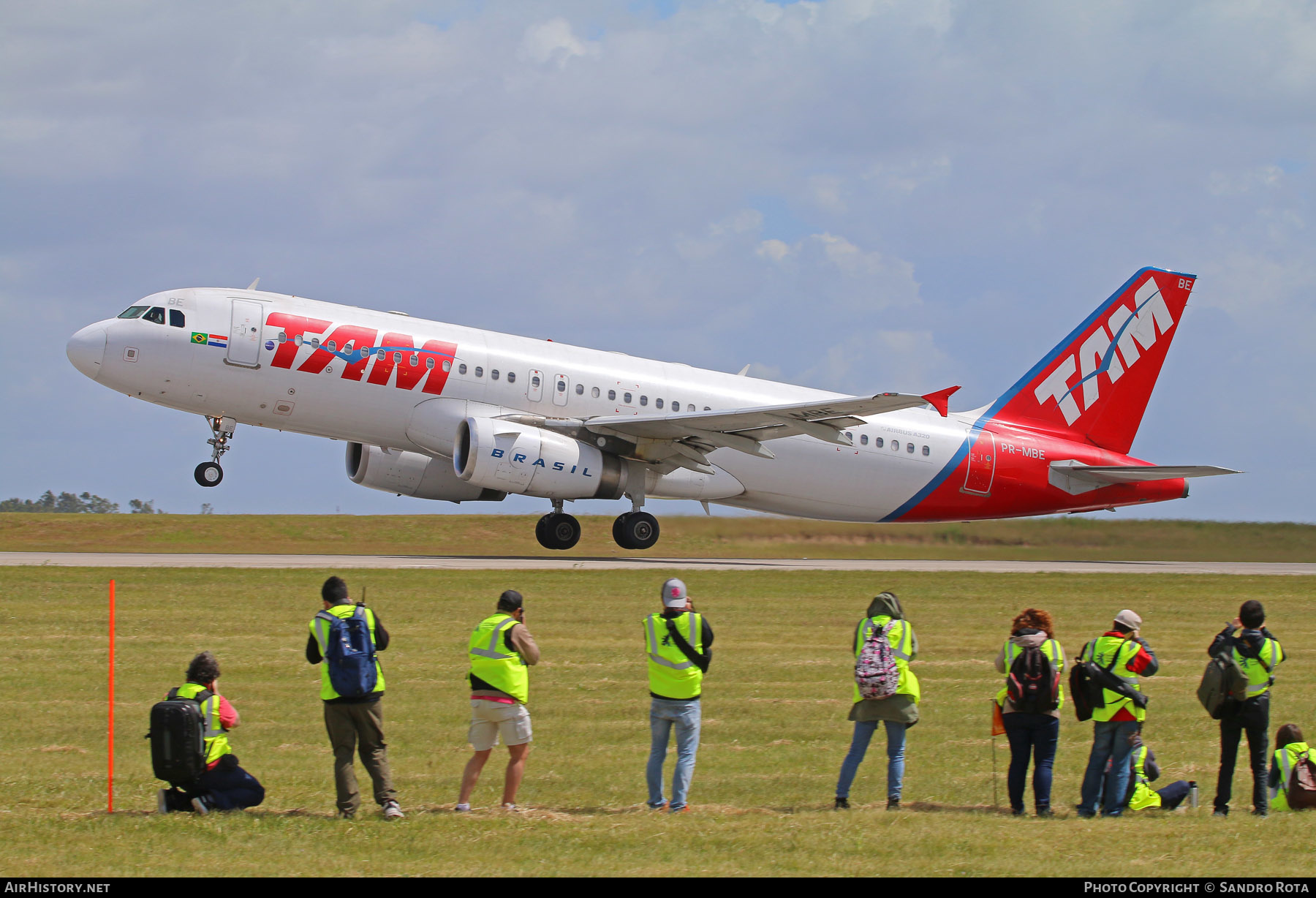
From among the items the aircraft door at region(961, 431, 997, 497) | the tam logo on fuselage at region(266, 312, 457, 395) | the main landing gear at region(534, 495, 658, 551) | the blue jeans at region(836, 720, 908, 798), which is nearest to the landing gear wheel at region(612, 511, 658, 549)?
the main landing gear at region(534, 495, 658, 551)

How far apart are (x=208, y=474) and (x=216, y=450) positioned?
21.9 inches

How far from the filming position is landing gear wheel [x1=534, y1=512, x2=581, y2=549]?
30.4 m

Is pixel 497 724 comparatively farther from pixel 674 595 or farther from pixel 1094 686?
pixel 1094 686

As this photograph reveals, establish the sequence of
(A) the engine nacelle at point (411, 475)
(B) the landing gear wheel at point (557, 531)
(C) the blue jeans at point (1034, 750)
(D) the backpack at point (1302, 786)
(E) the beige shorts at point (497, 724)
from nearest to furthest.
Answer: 1. (E) the beige shorts at point (497, 724)
2. (C) the blue jeans at point (1034, 750)
3. (D) the backpack at point (1302, 786)
4. (B) the landing gear wheel at point (557, 531)
5. (A) the engine nacelle at point (411, 475)

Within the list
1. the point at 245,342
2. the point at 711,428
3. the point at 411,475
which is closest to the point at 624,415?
the point at 711,428

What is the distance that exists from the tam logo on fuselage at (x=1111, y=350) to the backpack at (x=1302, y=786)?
24502 mm

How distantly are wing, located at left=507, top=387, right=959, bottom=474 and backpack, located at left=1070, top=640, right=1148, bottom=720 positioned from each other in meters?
15.1

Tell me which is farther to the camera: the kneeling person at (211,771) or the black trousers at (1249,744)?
the black trousers at (1249,744)

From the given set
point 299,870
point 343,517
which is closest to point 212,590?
point 299,870

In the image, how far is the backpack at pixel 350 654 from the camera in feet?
31.7

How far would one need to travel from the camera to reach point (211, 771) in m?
9.75

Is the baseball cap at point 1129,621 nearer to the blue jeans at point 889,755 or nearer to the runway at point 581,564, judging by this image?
the blue jeans at point 889,755

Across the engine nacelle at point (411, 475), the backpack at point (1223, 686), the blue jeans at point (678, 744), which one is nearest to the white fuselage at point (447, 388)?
the engine nacelle at point (411, 475)

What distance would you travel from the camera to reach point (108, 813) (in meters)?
9.98
